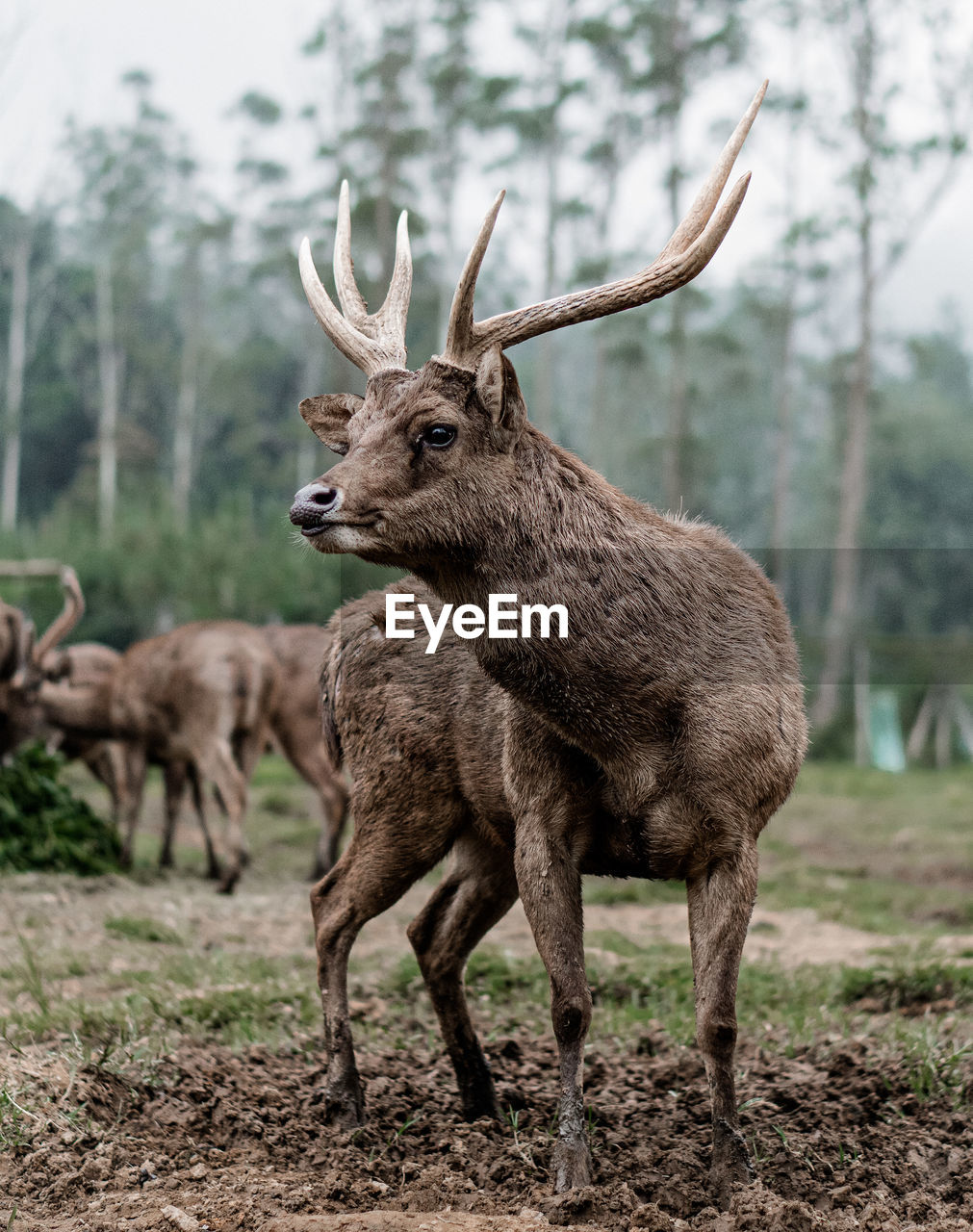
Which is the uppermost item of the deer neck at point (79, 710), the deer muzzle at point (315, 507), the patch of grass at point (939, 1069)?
the deer muzzle at point (315, 507)

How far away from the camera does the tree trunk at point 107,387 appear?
37.9 meters

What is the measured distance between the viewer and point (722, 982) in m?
3.76

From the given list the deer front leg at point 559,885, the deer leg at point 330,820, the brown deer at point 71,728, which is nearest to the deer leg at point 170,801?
the brown deer at point 71,728

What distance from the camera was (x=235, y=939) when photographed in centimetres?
802

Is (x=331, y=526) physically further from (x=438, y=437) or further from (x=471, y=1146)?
(x=471, y=1146)

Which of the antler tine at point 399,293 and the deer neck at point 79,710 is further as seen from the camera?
the deer neck at point 79,710

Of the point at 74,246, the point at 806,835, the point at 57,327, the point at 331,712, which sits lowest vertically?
the point at 806,835

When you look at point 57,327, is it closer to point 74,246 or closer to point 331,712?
point 74,246

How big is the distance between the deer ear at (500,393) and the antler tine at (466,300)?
0.08 m

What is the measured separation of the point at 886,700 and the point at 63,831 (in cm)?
1691

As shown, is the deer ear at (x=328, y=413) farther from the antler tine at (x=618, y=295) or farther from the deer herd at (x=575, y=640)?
the antler tine at (x=618, y=295)

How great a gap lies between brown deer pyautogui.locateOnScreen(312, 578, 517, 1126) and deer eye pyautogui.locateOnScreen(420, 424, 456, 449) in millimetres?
860

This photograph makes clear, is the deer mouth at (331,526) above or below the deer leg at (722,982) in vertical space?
above

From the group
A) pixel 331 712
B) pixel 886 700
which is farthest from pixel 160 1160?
pixel 886 700
